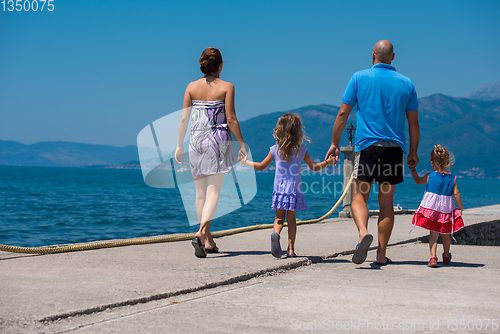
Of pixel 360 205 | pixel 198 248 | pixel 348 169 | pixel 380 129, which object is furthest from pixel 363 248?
pixel 348 169

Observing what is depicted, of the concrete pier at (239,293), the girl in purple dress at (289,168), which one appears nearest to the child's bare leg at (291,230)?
the girl in purple dress at (289,168)

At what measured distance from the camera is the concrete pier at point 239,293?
2455 mm

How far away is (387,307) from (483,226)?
772 centimetres

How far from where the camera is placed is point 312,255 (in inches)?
183

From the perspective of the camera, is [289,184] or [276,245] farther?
[289,184]

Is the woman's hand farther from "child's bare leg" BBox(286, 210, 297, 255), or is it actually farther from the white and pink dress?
the white and pink dress

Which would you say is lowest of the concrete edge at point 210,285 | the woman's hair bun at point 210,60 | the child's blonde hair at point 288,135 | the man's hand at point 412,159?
the concrete edge at point 210,285

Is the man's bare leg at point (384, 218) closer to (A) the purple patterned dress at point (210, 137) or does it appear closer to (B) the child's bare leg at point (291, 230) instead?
(B) the child's bare leg at point (291, 230)

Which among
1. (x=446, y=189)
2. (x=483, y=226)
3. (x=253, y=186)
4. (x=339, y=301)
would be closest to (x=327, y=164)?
(x=446, y=189)

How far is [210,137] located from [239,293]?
1933 millimetres

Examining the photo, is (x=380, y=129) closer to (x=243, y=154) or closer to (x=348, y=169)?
(x=243, y=154)

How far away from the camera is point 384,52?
4.45 metres

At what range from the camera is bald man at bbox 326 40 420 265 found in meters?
4.25

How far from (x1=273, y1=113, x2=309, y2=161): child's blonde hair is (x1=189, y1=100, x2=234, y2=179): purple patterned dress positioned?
51 centimetres
